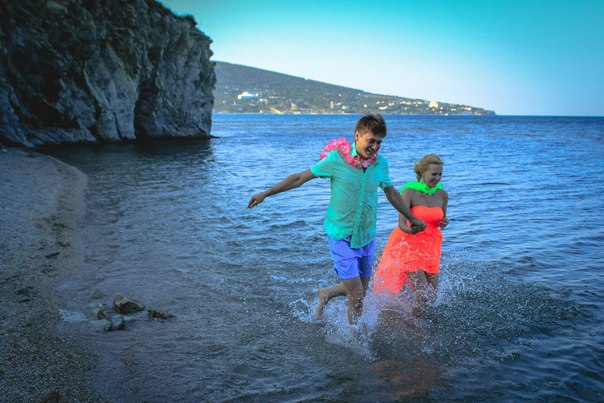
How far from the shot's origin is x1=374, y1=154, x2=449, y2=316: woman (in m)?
5.19

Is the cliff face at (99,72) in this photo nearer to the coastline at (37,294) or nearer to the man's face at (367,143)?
the coastline at (37,294)

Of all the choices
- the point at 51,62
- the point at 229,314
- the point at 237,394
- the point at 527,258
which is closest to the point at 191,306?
the point at 229,314

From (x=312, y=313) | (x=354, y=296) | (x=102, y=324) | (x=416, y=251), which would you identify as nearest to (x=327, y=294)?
(x=312, y=313)

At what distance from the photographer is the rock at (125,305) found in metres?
5.14

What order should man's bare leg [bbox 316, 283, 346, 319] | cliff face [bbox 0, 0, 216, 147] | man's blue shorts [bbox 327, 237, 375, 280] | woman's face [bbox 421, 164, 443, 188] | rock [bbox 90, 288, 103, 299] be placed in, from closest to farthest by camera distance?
man's blue shorts [bbox 327, 237, 375, 280] < man's bare leg [bbox 316, 283, 346, 319] < woman's face [bbox 421, 164, 443, 188] < rock [bbox 90, 288, 103, 299] < cliff face [bbox 0, 0, 216, 147]

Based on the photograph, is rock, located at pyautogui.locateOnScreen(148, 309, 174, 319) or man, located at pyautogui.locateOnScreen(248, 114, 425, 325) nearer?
man, located at pyautogui.locateOnScreen(248, 114, 425, 325)

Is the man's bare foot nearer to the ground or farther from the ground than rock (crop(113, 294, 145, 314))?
farther from the ground

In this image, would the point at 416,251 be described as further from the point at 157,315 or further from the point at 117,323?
the point at 117,323

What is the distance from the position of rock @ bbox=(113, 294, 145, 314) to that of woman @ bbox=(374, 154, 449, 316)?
119 inches

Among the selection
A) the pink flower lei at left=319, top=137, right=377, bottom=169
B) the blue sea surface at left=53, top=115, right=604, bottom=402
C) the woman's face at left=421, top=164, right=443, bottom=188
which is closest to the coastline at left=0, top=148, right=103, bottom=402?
the blue sea surface at left=53, top=115, right=604, bottom=402

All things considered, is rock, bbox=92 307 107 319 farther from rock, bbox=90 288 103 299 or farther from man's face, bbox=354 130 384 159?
man's face, bbox=354 130 384 159

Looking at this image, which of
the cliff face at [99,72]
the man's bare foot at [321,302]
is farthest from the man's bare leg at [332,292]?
the cliff face at [99,72]

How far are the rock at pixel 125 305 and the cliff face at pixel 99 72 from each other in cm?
2449

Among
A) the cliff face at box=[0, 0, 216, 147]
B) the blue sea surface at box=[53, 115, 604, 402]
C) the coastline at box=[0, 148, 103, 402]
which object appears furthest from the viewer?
the cliff face at box=[0, 0, 216, 147]
